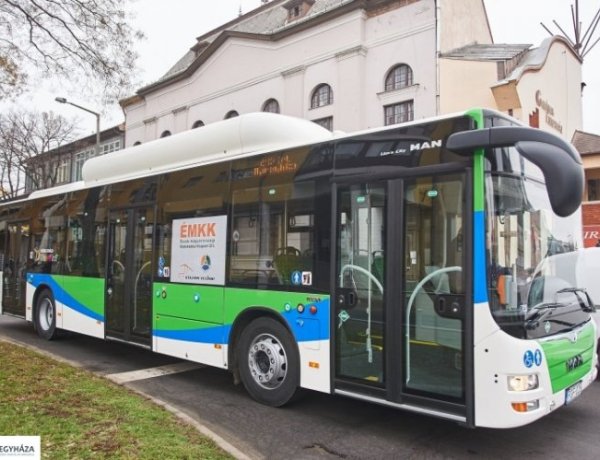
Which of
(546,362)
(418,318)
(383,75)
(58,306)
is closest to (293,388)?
(418,318)

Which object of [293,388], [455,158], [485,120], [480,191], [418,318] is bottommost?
[293,388]

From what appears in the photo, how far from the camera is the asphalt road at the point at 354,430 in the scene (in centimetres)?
499

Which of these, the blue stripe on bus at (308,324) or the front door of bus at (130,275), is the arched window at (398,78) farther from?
the blue stripe on bus at (308,324)

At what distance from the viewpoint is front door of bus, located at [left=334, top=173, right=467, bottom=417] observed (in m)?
4.77

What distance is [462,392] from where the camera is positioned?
15.3ft

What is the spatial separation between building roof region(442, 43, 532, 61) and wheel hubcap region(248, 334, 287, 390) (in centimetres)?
1893

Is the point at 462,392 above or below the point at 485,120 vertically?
below

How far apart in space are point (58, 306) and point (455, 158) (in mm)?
8056

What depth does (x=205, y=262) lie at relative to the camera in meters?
7.13

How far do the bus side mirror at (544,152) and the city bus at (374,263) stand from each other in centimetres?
1

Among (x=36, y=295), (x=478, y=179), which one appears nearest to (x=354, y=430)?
(x=478, y=179)

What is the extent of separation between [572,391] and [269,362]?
3.07 m

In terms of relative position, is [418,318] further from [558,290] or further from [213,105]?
[213,105]

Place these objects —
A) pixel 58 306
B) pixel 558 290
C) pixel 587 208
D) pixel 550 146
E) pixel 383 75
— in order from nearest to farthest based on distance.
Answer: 1. pixel 550 146
2. pixel 558 290
3. pixel 58 306
4. pixel 587 208
5. pixel 383 75
